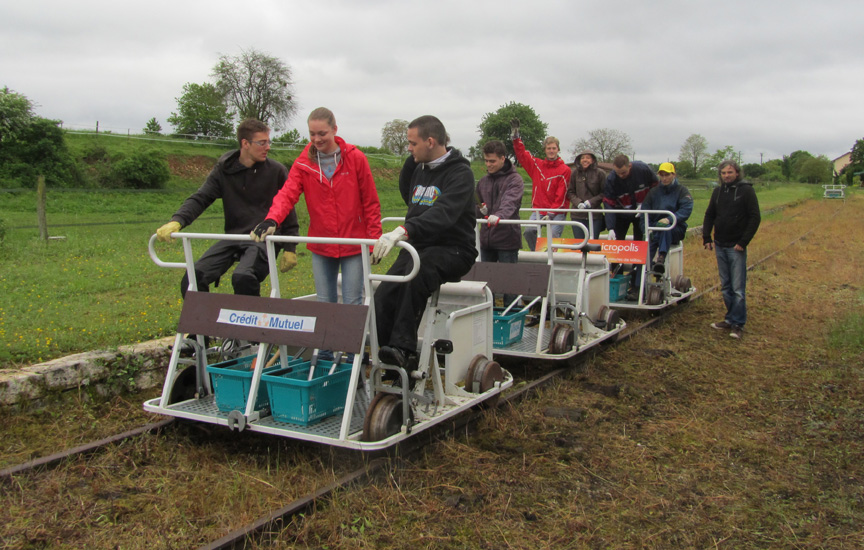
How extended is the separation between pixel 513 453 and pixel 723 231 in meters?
4.97

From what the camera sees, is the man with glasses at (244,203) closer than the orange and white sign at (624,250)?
Yes

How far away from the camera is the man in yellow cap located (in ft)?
29.5

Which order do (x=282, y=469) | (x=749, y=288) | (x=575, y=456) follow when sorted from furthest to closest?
1. (x=749, y=288)
2. (x=575, y=456)
3. (x=282, y=469)

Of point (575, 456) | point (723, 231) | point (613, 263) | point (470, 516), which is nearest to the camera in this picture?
point (470, 516)

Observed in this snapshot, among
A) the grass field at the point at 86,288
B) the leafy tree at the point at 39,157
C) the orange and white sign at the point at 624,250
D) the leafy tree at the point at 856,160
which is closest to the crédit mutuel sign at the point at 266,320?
the grass field at the point at 86,288

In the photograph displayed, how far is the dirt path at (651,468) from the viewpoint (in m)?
3.46

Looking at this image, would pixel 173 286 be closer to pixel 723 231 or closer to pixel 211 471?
pixel 211 471

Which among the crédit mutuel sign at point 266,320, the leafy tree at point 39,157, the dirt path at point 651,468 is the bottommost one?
the dirt path at point 651,468

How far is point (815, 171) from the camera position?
116188 mm

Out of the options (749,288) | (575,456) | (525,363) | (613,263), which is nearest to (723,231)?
(613,263)

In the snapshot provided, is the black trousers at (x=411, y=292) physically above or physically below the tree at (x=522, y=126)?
below

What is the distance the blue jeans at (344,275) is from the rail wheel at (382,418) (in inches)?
41.6

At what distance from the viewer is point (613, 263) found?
9.39 meters

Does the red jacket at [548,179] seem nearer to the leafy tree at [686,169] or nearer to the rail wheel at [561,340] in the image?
the rail wheel at [561,340]
